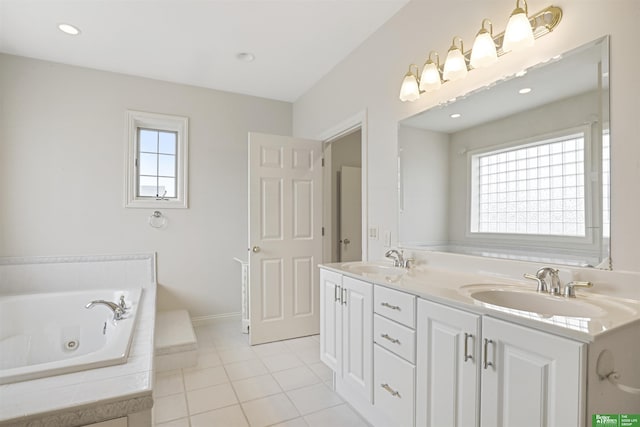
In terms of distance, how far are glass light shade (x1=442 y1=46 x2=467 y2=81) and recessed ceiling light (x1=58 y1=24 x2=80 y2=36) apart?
8.88 feet

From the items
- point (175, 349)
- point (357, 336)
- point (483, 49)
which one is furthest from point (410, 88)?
point (175, 349)

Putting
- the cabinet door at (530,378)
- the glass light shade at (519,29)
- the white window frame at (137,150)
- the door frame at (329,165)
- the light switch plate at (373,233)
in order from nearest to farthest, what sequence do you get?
the cabinet door at (530,378) → the glass light shade at (519,29) → the light switch plate at (373,233) → the door frame at (329,165) → the white window frame at (137,150)

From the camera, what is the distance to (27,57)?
286cm

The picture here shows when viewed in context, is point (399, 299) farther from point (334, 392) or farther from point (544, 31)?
→ point (544, 31)

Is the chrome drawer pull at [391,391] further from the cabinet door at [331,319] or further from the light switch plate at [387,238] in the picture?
the light switch plate at [387,238]

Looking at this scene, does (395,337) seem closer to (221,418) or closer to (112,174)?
(221,418)

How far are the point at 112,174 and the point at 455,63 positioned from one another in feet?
10.3

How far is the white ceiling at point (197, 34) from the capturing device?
85.9 inches

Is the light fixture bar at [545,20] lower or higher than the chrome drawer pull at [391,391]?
higher

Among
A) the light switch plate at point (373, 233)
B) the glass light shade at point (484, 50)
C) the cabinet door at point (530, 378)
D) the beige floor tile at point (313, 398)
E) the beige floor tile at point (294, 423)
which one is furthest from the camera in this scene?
the light switch plate at point (373, 233)

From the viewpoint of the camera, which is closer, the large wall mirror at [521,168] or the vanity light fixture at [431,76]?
the large wall mirror at [521,168]

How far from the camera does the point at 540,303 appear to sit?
1255 millimetres

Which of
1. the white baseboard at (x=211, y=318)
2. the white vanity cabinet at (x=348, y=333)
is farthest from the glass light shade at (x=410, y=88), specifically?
the white baseboard at (x=211, y=318)

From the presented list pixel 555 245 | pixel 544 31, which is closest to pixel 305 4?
pixel 544 31
